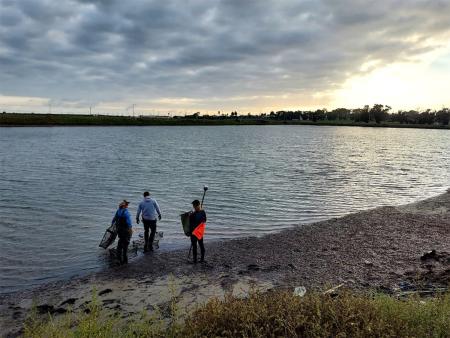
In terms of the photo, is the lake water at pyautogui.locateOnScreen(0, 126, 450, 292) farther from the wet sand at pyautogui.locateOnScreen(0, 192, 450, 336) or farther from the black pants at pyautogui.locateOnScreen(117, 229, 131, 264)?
the wet sand at pyautogui.locateOnScreen(0, 192, 450, 336)

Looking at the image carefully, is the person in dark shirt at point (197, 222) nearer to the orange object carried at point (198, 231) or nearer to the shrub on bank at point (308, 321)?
the orange object carried at point (198, 231)

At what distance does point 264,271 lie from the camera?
13.4 m

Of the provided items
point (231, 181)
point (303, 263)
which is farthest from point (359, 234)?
point (231, 181)

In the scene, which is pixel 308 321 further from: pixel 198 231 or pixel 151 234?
pixel 151 234

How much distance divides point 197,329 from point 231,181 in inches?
1122

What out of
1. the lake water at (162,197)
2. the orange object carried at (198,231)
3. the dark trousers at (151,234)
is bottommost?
the lake water at (162,197)

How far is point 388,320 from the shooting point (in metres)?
6.73

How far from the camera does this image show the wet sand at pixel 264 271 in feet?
36.7

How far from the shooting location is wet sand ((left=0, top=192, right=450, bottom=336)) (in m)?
11.2

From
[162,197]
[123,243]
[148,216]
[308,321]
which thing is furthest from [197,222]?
[162,197]

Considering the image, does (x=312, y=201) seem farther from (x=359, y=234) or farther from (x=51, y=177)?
(x=51, y=177)

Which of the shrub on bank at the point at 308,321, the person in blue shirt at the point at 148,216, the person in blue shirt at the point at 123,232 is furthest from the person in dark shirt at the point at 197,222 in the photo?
the shrub on bank at the point at 308,321

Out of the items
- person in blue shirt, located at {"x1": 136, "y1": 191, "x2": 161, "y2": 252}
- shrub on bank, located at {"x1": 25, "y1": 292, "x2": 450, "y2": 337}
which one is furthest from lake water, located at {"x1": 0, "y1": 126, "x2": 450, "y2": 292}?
shrub on bank, located at {"x1": 25, "y1": 292, "x2": 450, "y2": 337}

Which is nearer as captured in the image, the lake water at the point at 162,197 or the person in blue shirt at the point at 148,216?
the lake water at the point at 162,197
